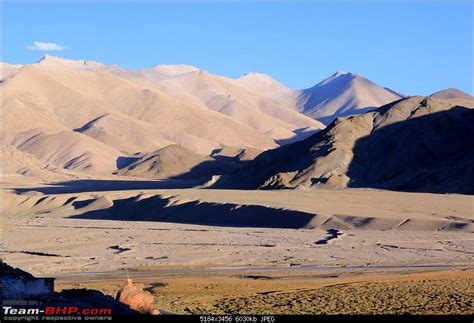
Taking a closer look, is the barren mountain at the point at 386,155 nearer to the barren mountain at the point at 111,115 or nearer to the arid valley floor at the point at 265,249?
the arid valley floor at the point at 265,249

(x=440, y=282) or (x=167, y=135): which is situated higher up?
(x=167, y=135)

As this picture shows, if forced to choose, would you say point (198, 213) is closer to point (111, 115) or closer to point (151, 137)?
point (151, 137)

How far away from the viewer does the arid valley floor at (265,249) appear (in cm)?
2139

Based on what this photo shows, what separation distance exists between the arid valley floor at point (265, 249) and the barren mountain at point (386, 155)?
241 inches

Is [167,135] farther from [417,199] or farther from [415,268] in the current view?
[415,268]

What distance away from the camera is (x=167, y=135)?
158750 millimetres

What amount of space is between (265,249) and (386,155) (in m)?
38.1

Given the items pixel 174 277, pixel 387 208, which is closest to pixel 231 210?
pixel 387 208

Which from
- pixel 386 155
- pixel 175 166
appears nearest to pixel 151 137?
pixel 175 166

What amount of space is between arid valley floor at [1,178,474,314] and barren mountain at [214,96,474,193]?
613 centimetres

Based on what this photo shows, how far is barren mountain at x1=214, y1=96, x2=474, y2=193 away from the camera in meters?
65.7

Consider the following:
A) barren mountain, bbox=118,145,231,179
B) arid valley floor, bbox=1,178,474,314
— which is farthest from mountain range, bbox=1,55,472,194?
arid valley floor, bbox=1,178,474,314

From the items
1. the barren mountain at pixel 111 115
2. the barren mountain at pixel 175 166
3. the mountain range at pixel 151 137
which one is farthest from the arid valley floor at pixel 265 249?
the barren mountain at pixel 111 115

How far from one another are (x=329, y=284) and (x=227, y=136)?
141140 mm
